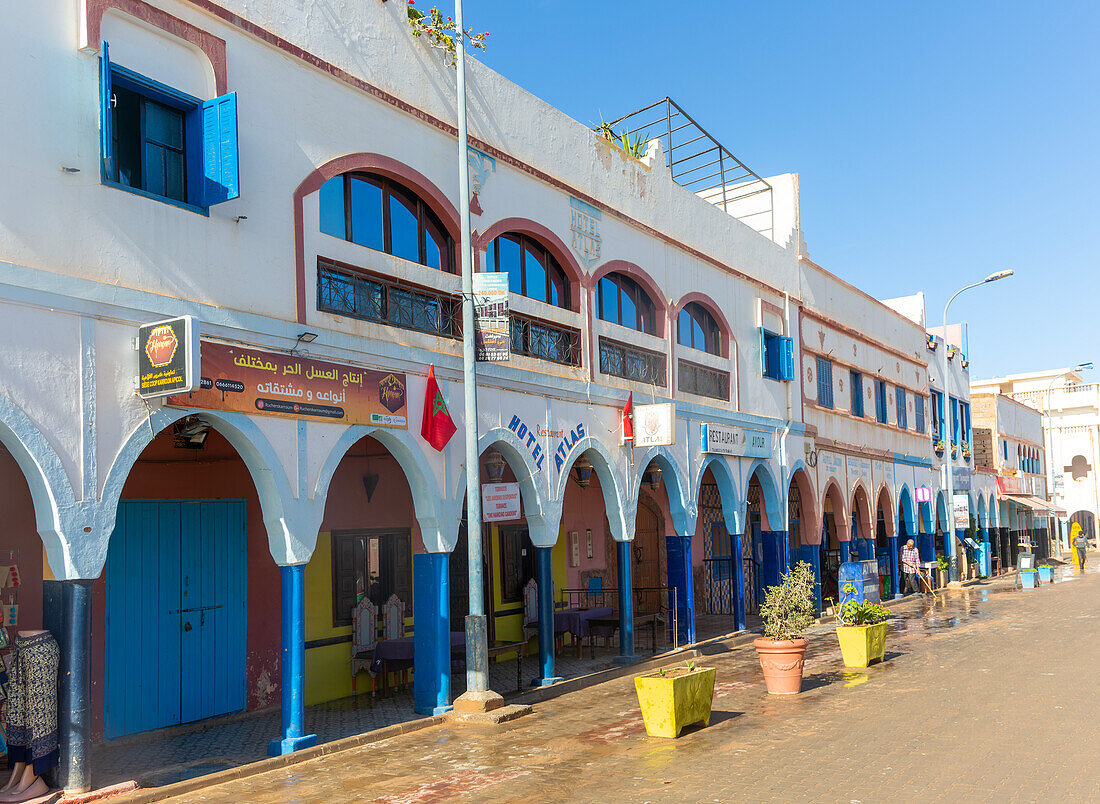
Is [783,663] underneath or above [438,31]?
underneath

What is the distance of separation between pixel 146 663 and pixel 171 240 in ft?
17.5

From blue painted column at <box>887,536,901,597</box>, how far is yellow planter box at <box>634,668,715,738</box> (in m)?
19.9

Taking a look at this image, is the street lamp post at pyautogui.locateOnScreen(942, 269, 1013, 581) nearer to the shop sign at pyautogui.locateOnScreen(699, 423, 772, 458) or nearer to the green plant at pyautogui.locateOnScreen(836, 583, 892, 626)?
the shop sign at pyautogui.locateOnScreen(699, 423, 772, 458)

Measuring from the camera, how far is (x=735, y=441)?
19.6 m

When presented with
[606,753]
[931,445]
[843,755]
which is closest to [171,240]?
[606,753]

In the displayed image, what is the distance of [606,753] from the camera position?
32.5ft

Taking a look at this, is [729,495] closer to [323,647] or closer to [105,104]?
[323,647]

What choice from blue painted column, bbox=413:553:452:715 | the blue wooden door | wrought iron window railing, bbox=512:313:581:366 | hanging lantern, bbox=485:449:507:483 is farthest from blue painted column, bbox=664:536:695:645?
the blue wooden door

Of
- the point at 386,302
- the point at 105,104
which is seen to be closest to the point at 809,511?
the point at 386,302

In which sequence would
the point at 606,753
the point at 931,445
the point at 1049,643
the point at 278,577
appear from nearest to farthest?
the point at 606,753
the point at 278,577
the point at 1049,643
the point at 931,445

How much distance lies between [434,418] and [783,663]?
5600mm

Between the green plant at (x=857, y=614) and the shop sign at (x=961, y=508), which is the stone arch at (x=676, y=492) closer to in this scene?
the green plant at (x=857, y=614)

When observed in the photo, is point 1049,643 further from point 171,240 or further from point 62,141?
point 62,141

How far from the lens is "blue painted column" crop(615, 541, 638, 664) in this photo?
15984 millimetres
